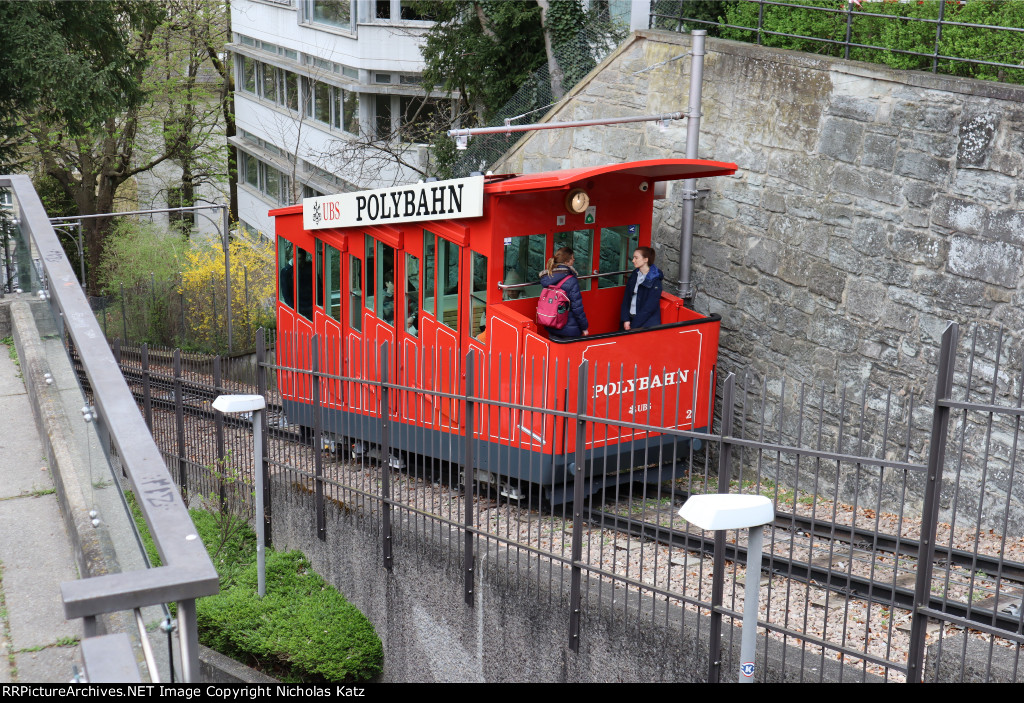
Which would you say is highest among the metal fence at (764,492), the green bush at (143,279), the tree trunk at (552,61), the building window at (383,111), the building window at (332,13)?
the building window at (332,13)

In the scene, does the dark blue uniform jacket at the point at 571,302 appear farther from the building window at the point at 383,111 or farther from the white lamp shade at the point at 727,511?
the building window at the point at 383,111

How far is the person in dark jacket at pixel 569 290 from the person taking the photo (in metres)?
9.37

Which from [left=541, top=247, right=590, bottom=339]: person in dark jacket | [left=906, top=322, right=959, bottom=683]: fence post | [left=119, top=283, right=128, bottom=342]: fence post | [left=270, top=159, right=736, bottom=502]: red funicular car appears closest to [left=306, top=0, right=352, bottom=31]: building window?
[left=119, top=283, right=128, bottom=342]: fence post

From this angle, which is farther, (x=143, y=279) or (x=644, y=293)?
(x=143, y=279)

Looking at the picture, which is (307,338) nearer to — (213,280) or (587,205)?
(587,205)

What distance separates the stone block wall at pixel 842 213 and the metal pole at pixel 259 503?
4379mm

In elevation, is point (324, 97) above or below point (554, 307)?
above

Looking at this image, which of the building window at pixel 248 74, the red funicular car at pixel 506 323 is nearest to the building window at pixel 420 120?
the building window at pixel 248 74

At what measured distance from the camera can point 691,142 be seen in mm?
10883

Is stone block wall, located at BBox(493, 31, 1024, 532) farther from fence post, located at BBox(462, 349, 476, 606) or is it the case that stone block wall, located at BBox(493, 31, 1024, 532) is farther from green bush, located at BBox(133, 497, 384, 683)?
green bush, located at BBox(133, 497, 384, 683)

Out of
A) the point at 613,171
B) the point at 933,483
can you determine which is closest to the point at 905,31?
the point at 613,171

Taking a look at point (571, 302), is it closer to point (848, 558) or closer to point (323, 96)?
point (848, 558)

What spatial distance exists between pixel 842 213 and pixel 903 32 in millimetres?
1818

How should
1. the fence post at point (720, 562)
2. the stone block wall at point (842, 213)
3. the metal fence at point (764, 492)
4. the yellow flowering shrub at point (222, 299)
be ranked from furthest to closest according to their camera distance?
the yellow flowering shrub at point (222, 299), the stone block wall at point (842, 213), the fence post at point (720, 562), the metal fence at point (764, 492)
